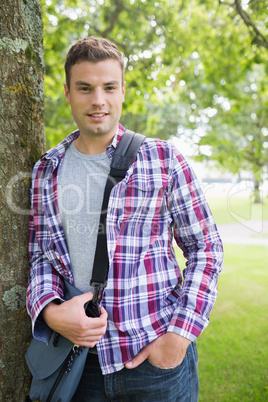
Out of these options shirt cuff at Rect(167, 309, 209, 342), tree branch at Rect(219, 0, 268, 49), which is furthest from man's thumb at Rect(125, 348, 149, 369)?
tree branch at Rect(219, 0, 268, 49)

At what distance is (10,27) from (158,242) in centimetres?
130

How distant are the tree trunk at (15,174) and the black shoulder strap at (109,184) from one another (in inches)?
18.7

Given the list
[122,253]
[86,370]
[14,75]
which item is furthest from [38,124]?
[86,370]

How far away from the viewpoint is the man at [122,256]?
1481mm

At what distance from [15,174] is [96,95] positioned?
22.9 inches

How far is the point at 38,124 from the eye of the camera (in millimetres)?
1867

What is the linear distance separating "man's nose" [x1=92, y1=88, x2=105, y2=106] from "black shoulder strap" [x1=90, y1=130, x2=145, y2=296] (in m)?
0.20

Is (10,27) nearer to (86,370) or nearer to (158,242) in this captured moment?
(158,242)

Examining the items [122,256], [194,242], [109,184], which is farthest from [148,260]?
[109,184]

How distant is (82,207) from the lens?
1617mm

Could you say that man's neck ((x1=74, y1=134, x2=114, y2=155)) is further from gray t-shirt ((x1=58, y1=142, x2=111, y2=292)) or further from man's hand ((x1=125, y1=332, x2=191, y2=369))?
man's hand ((x1=125, y1=332, x2=191, y2=369))

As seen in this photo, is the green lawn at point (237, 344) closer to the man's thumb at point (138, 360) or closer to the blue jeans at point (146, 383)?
the blue jeans at point (146, 383)

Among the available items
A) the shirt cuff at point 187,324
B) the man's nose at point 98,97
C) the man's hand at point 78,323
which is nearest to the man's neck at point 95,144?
the man's nose at point 98,97

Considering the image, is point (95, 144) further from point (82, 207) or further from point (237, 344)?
point (237, 344)
